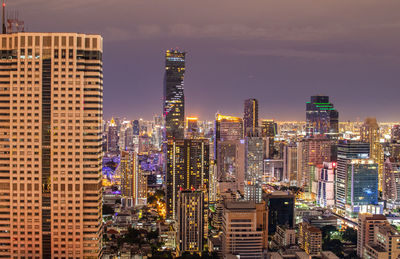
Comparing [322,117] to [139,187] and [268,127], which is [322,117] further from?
[139,187]

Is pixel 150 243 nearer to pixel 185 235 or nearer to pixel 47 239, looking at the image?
pixel 185 235

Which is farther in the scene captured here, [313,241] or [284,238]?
[284,238]

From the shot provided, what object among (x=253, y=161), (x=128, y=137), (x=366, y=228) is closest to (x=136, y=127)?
(x=128, y=137)

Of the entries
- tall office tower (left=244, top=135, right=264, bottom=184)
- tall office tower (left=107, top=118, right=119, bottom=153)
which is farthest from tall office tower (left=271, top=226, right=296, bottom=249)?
tall office tower (left=107, top=118, right=119, bottom=153)

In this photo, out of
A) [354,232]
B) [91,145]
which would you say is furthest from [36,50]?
[354,232]

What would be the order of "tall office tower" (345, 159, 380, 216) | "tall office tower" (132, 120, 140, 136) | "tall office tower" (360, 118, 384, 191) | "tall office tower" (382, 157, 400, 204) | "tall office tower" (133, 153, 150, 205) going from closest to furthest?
"tall office tower" (345, 159, 380, 216)
"tall office tower" (382, 157, 400, 204)
"tall office tower" (133, 153, 150, 205)
"tall office tower" (360, 118, 384, 191)
"tall office tower" (132, 120, 140, 136)

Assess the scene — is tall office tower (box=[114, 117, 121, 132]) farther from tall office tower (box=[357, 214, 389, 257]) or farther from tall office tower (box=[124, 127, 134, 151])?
tall office tower (box=[357, 214, 389, 257])

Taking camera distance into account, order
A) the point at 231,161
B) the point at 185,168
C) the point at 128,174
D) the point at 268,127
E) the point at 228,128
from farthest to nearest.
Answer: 1. the point at 268,127
2. the point at 228,128
3. the point at 231,161
4. the point at 128,174
5. the point at 185,168

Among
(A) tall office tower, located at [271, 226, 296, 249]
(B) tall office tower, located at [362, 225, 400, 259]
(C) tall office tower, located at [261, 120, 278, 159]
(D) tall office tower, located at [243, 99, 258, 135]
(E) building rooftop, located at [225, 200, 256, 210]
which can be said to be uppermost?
(D) tall office tower, located at [243, 99, 258, 135]
